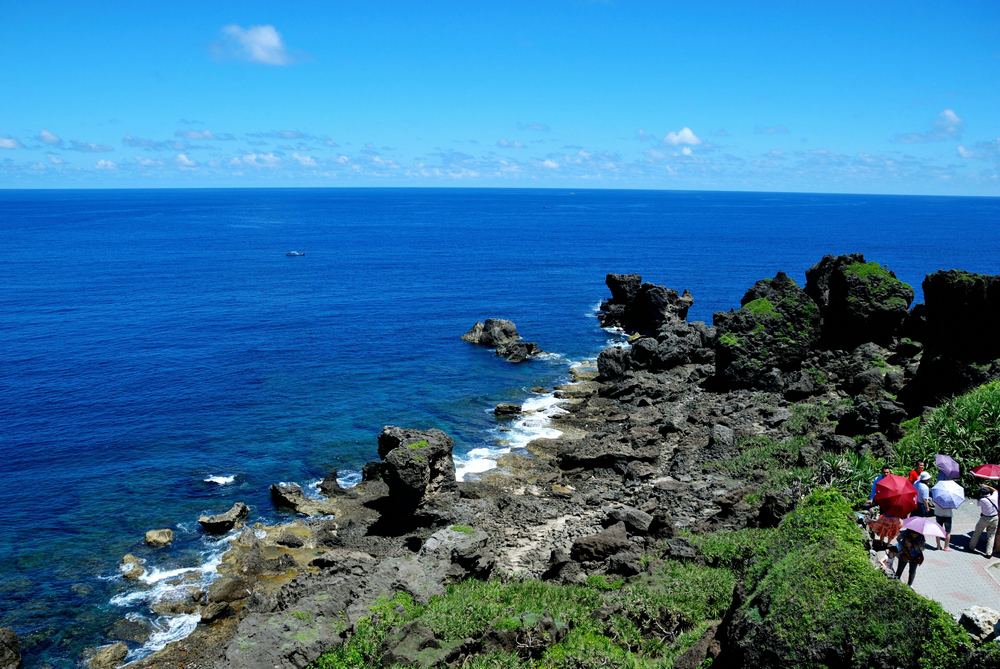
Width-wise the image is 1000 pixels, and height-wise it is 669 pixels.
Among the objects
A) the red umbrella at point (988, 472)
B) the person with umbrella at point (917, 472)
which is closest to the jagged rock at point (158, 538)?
the person with umbrella at point (917, 472)

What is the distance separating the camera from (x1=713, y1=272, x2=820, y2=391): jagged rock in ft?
191

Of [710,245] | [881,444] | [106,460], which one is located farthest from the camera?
[710,245]

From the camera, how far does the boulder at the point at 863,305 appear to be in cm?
6131

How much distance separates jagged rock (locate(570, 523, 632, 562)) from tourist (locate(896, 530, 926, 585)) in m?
14.3

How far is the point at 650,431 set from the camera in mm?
51688

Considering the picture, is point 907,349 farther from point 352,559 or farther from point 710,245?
point 710,245

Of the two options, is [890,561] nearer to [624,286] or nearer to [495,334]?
[495,334]

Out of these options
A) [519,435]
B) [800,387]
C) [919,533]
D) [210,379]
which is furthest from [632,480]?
[210,379]

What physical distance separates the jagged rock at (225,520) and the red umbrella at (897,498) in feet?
116

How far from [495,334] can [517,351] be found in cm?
588

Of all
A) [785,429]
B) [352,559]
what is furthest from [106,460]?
[785,429]

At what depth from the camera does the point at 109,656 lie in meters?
29.5

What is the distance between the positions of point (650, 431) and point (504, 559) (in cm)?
2231

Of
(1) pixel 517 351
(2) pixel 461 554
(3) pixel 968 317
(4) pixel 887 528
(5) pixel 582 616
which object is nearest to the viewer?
(4) pixel 887 528
